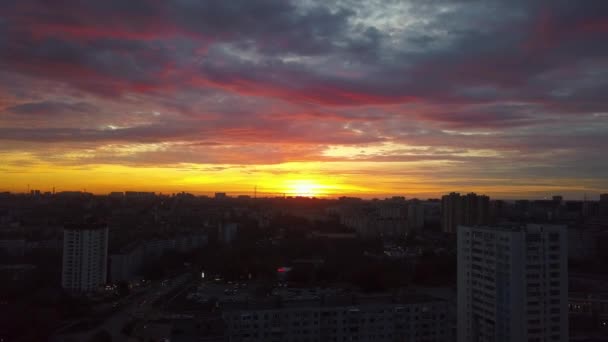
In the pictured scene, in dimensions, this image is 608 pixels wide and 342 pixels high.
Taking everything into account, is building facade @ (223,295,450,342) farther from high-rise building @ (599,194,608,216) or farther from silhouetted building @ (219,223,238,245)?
high-rise building @ (599,194,608,216)

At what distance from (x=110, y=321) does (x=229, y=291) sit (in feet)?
9.87

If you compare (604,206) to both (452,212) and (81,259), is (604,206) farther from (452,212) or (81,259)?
(81,259)

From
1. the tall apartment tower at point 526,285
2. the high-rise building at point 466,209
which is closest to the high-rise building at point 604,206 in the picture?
the high-rise building at point 466,209

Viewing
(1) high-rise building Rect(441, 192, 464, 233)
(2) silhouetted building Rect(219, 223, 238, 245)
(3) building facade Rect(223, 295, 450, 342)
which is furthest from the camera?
(1) high-rise building Rect(441, 192, 464, 233)

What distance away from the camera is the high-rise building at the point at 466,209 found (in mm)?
24781

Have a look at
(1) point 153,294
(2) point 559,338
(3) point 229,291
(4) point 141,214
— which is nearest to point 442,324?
(2) point 559,338

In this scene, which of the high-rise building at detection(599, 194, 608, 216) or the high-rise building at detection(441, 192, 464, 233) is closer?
the high-rise building at detection(441, 192, 464, 233)

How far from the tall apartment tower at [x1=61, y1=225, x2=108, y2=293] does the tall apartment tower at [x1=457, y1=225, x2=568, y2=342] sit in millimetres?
11007

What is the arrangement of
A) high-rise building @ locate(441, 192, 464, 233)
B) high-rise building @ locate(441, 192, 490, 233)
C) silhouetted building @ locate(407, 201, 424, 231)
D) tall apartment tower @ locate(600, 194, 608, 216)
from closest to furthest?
high-rise building @ locate(441, 192, 490, 233) → high-rise building @ locate(441, 192, 464, 233) → tall apartment tower @ locate(600, 194, 608, 216) → silhouetted building @ locate(407, 201, 424, 231)

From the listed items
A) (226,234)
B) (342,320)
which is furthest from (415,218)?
(342,320)

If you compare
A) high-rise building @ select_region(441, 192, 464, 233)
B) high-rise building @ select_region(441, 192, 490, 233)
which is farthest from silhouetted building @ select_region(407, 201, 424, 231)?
high-rise building @ select_region(441, 192, 490, 233)

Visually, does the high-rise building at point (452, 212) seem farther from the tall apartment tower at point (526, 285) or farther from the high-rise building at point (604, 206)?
the tall apartment tower at point (526, 285)

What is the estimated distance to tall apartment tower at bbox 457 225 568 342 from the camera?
16.1ft

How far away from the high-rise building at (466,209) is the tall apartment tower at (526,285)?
19782mm
